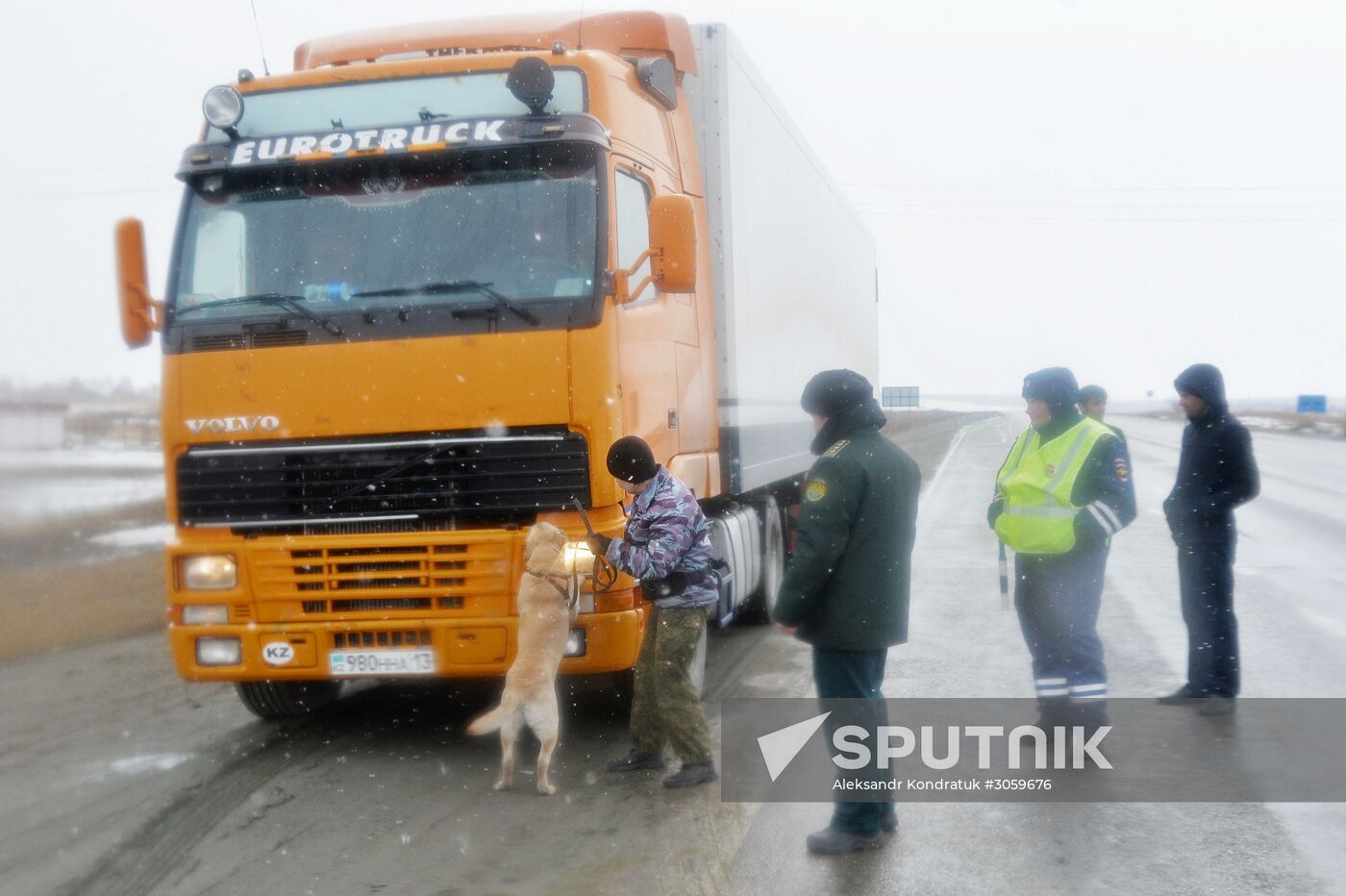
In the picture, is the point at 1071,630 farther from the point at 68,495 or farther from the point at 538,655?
the point at 68,495

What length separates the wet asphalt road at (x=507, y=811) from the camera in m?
4.63

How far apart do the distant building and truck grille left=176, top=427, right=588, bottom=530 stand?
36.3 feet

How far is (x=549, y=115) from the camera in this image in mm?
6211

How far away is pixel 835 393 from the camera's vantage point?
4781 millimetres

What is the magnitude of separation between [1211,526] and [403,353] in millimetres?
4207

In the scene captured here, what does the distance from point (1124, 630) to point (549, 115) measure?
5.71 m

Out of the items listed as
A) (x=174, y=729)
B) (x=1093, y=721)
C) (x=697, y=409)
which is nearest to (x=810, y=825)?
(x=1093, y=721)

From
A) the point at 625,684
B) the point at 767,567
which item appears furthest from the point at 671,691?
the point at 767,567

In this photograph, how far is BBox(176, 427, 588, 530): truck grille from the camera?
6.00 metres

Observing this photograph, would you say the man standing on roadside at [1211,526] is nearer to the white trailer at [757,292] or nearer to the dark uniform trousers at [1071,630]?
the dark uniform trousers at [1071,630]

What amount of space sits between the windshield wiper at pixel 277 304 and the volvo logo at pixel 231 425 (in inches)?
19.7

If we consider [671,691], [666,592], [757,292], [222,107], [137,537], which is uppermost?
[222,107]

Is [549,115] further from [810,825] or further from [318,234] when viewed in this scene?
[810,825]

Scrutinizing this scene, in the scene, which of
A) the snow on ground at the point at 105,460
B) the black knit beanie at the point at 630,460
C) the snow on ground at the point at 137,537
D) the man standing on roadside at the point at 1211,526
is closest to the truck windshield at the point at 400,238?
the black knit beanie at the point at 630,460
